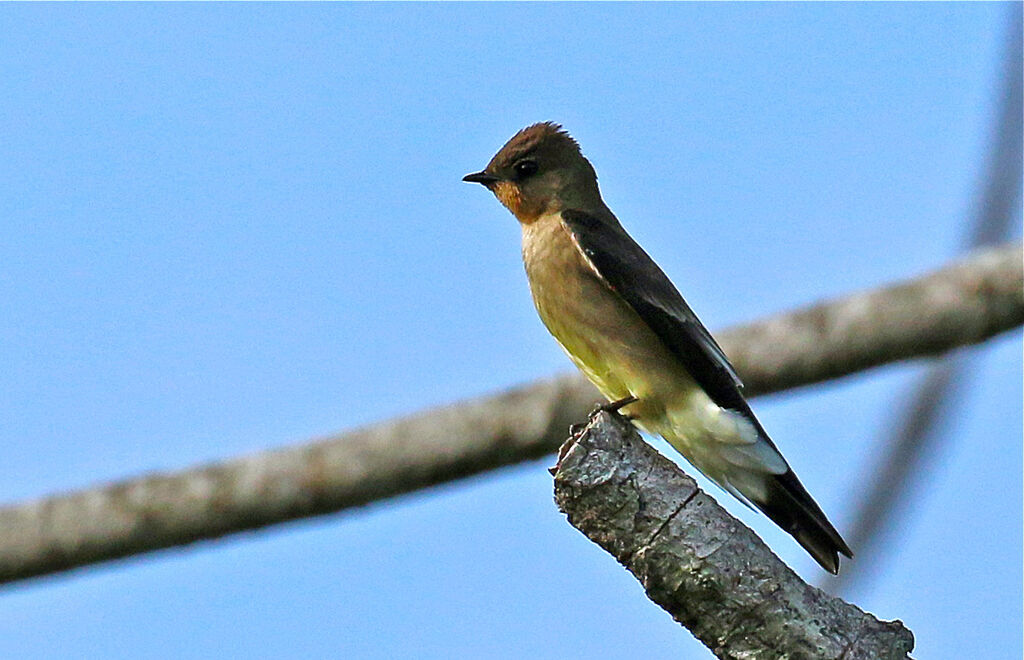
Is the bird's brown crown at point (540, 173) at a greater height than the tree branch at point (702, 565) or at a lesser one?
greater

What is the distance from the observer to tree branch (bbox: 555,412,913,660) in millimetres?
3750

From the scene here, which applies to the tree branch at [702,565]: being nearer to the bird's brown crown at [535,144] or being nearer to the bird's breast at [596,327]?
the bird's breast at [596,327]

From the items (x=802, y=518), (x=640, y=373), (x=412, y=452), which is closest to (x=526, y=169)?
(x=412, y=452)

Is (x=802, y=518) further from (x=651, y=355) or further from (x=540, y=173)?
(x=540, y=173)

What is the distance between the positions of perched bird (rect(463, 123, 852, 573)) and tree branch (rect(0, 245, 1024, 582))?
810mm

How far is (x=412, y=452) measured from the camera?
6816 mm

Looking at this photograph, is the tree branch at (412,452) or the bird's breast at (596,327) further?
the tree branch at (412,452)

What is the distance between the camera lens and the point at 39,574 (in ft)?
22.1

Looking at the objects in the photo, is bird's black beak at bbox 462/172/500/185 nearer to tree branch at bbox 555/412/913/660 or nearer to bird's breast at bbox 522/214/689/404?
bird's breast at bbox 522/214/689/404

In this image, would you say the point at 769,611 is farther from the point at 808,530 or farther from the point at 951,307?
the point at 951,307

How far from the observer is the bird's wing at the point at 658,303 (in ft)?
18.8

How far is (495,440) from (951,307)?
192 cm

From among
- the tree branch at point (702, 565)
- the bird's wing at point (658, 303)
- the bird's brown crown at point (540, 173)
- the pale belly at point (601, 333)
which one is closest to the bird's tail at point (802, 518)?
the bird's wing at point (658, 303)

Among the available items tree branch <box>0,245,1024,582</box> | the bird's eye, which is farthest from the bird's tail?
the bird's eye
